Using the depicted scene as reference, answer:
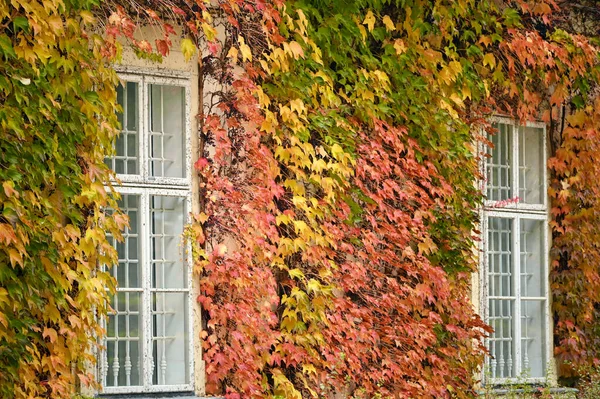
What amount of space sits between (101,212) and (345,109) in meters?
2.35

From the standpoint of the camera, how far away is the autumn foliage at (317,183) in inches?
254

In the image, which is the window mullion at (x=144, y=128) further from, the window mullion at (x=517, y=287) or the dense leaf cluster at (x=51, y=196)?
the window mullion at (x=517, y=287)

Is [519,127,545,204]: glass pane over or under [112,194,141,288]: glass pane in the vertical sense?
over

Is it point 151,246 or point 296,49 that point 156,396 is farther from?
point 296,49

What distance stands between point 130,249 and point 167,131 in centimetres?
84

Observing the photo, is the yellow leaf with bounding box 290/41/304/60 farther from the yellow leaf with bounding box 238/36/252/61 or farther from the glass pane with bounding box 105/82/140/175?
the glass pane with bounding box 105/82/140/175

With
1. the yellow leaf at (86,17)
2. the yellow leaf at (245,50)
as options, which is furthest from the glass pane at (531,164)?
the yellow leaf at (86,17)

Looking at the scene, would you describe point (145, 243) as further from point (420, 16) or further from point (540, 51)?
point (540, 51)

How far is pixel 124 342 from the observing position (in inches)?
289

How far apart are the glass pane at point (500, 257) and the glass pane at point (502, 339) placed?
0.38 feet

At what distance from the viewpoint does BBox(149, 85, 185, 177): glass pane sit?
25.0ft

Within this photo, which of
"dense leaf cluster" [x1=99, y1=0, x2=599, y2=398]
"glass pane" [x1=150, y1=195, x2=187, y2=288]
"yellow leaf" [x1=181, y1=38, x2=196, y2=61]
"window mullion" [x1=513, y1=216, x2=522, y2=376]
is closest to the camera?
"yellow leaf" [x1=181, y1=38, x2=196, y2=61]

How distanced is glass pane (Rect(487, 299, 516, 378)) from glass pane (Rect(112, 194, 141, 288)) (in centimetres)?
371

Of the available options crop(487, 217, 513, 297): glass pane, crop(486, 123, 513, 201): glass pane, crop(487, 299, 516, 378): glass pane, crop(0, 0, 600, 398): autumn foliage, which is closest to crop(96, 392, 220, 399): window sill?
crop(0, 0, 600, 398): autumn foliage
